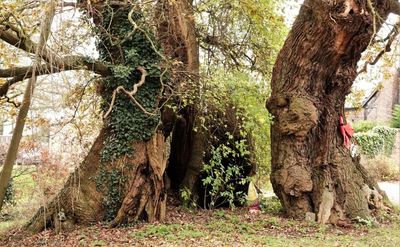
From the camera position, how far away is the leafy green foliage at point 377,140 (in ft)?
81.7

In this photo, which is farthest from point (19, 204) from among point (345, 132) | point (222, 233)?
point (345, 132)

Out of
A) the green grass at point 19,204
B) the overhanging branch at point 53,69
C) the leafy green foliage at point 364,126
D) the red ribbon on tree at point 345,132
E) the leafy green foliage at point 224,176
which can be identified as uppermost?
the leafy green foliage at point 364,126

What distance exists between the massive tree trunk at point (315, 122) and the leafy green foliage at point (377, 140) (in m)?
15.0

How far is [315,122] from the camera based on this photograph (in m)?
9.79

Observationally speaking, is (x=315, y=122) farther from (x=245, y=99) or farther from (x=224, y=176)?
(x=224, y=176)

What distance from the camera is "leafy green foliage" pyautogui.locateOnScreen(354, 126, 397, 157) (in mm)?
24906

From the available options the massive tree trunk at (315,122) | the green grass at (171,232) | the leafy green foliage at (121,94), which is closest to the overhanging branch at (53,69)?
the leafy green foliage at (121,94)

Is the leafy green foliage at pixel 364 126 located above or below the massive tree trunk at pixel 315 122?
above

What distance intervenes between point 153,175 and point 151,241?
191 cm

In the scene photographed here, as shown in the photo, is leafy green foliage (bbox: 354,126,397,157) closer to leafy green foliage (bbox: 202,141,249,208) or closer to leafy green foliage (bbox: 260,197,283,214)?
leafy green foliage (bbox: 260,197,283,214)

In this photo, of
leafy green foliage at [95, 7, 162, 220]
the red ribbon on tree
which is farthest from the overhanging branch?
the red ribbon on tree

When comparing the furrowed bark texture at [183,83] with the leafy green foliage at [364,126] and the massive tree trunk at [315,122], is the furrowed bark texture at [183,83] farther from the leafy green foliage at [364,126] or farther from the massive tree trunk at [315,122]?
the leafy green foliage at [364,126]

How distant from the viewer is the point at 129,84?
9711mm

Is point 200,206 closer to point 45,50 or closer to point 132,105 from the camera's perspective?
point 132,105
